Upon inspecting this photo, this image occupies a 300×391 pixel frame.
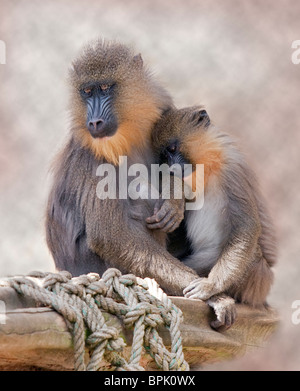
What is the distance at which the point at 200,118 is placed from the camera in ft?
14.0

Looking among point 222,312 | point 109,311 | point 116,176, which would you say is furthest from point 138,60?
point 109,311

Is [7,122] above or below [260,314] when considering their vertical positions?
above

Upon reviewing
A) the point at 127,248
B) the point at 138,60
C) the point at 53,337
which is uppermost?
the point at 138,60

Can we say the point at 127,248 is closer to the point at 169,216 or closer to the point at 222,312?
the point at 169,216

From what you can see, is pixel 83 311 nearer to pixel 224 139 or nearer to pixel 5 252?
pixel 224 139

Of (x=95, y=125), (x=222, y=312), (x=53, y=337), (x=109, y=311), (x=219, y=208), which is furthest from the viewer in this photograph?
(x=219, y=208)

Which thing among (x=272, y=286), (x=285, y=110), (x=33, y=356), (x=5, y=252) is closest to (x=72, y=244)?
(x=5, y=252)

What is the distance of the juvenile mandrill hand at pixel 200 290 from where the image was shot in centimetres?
370

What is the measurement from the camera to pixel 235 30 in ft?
18.4

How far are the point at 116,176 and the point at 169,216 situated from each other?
375mm

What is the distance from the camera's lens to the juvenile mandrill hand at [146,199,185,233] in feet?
13.2

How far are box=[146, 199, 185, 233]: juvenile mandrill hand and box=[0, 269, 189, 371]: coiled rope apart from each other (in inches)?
32.1

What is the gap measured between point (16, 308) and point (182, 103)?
7.62 ft

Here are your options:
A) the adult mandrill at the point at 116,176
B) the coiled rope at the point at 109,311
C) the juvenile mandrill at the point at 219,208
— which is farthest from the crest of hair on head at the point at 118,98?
the coiled rope at the point at 109,311
